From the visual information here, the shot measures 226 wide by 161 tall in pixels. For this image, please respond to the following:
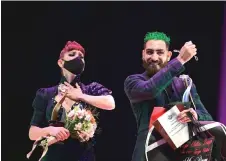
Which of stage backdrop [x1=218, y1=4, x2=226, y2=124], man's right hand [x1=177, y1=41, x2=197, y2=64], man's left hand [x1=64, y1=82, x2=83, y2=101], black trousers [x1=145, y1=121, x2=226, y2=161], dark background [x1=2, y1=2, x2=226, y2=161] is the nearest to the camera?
black trousers [x1=145, y1=121, x2=226, y2=161]

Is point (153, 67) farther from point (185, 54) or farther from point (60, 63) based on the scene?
point (60, 63)

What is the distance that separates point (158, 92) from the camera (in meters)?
2.79

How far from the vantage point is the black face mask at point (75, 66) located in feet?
10.7

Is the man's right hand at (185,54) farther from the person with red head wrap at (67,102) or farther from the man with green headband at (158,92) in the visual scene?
the person with red head wrap at (67,102)

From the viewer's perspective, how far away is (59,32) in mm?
3631

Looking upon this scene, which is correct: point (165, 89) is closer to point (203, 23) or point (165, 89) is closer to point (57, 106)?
point (57, 106)

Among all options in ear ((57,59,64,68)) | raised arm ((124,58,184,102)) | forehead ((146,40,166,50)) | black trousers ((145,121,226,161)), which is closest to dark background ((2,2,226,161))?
ear ((57,59,64,68))

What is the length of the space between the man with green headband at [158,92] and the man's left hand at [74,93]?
0.41 meters

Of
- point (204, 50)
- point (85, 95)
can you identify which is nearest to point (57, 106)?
point (85, 95)

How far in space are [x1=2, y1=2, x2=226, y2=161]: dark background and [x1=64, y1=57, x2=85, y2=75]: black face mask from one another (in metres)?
0.24

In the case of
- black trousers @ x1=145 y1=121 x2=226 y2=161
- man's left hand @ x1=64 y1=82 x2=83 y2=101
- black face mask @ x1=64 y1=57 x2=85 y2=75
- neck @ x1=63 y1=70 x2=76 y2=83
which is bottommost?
black trousers @ x1=145 y1=121 x2=226 y2=161

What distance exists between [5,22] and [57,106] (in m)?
0.90

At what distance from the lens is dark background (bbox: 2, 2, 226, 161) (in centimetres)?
359

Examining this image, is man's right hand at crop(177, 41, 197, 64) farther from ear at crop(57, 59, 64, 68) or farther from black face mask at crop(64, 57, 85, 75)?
ear at crop(57, 59, 64, 68)
